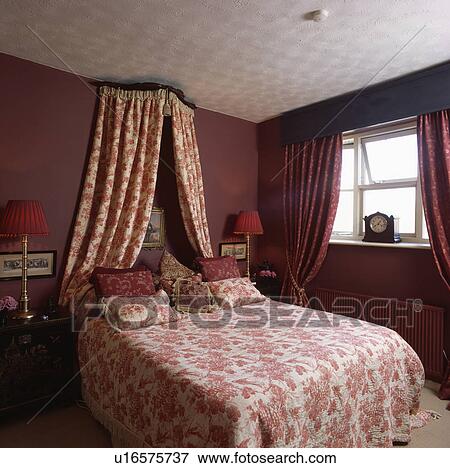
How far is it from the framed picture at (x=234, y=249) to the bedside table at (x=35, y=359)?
2092 mm

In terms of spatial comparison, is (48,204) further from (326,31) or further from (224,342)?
(326,31)

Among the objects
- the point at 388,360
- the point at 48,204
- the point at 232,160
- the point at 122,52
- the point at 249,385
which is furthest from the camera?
the point at 232,160

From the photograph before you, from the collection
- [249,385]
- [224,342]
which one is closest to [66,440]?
[224,342]

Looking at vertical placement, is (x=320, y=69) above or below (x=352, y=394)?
above

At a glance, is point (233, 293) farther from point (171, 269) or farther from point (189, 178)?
point (189, 178)

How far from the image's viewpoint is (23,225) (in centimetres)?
276

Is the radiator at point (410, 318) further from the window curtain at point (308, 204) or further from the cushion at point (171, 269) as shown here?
the cushion at point (171, 269)

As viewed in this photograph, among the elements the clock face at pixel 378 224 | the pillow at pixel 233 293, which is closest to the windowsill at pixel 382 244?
the clock face at pixel 378 224

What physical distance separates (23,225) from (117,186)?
3.28 feet

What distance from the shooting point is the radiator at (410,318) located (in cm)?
338

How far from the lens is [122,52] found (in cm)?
296

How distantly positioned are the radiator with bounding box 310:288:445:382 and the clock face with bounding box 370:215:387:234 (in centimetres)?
73

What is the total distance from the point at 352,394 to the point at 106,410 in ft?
5.37

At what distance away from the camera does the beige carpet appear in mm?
2475
